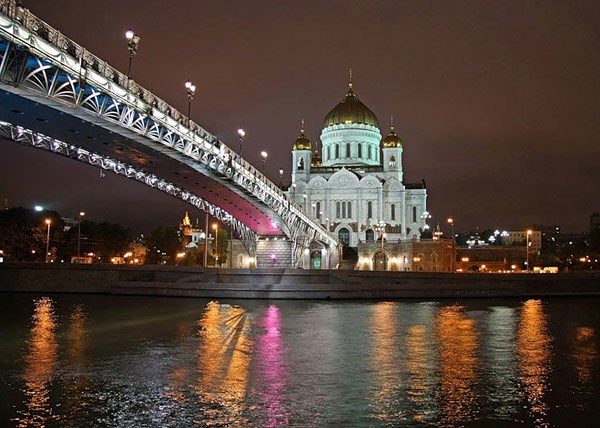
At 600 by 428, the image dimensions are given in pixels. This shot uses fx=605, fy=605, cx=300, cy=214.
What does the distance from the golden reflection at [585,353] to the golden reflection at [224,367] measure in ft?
28.6

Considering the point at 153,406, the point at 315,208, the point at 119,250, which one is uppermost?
the point at 315,208

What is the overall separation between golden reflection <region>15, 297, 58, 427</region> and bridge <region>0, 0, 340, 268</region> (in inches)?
365

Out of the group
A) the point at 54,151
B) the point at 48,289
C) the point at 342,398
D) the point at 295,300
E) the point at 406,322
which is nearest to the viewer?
the point at 342,398

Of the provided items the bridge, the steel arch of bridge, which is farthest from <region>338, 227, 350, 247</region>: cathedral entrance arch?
the bridge

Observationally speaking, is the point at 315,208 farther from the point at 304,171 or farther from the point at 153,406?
the point at 153,406

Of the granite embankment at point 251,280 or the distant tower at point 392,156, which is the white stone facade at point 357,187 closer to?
the distant tower at point 392,156

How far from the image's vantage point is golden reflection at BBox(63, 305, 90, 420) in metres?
12.1

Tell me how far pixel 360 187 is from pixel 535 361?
8584 cm

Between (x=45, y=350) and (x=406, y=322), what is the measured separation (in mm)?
16137

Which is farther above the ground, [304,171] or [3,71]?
[304,171]

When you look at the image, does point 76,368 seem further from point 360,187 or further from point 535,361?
point 360,187

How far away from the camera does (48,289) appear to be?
49.2 m

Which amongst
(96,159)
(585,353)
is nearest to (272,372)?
(585,353)

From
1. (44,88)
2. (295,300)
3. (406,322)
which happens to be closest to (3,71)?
(44,88)
